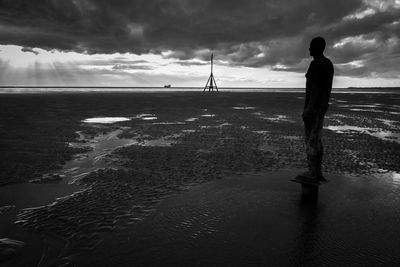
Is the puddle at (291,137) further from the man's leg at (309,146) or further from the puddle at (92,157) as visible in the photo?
the man's leg at (309,146)

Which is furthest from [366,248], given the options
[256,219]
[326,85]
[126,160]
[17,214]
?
[126,160]

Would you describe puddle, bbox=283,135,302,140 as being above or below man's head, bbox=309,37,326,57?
below

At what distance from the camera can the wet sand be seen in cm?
387

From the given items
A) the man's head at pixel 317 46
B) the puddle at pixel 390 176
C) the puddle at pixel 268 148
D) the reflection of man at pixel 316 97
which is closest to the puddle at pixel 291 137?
the puddle at pixel 268 148

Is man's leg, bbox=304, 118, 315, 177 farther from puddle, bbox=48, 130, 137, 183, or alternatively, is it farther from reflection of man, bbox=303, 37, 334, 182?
puddle, bbox=48, 130, 137, 183

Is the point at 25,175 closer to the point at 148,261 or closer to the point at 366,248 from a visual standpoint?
the point at 148,261

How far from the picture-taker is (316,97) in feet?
18.0

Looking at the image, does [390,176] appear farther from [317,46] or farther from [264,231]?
[264,231]

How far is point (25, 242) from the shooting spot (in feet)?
14.1

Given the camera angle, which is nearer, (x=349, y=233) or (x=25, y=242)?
(x=25, y=242)

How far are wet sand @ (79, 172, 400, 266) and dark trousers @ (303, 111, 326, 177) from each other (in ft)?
2.68

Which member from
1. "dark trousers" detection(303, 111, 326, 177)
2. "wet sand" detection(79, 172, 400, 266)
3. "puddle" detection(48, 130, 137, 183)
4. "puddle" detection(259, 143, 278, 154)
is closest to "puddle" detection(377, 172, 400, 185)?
"wet sand" detection(79, 172, 400, 266)

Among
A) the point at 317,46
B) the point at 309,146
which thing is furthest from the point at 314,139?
the point at 317,46

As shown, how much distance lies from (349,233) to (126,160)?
7.31 metres
